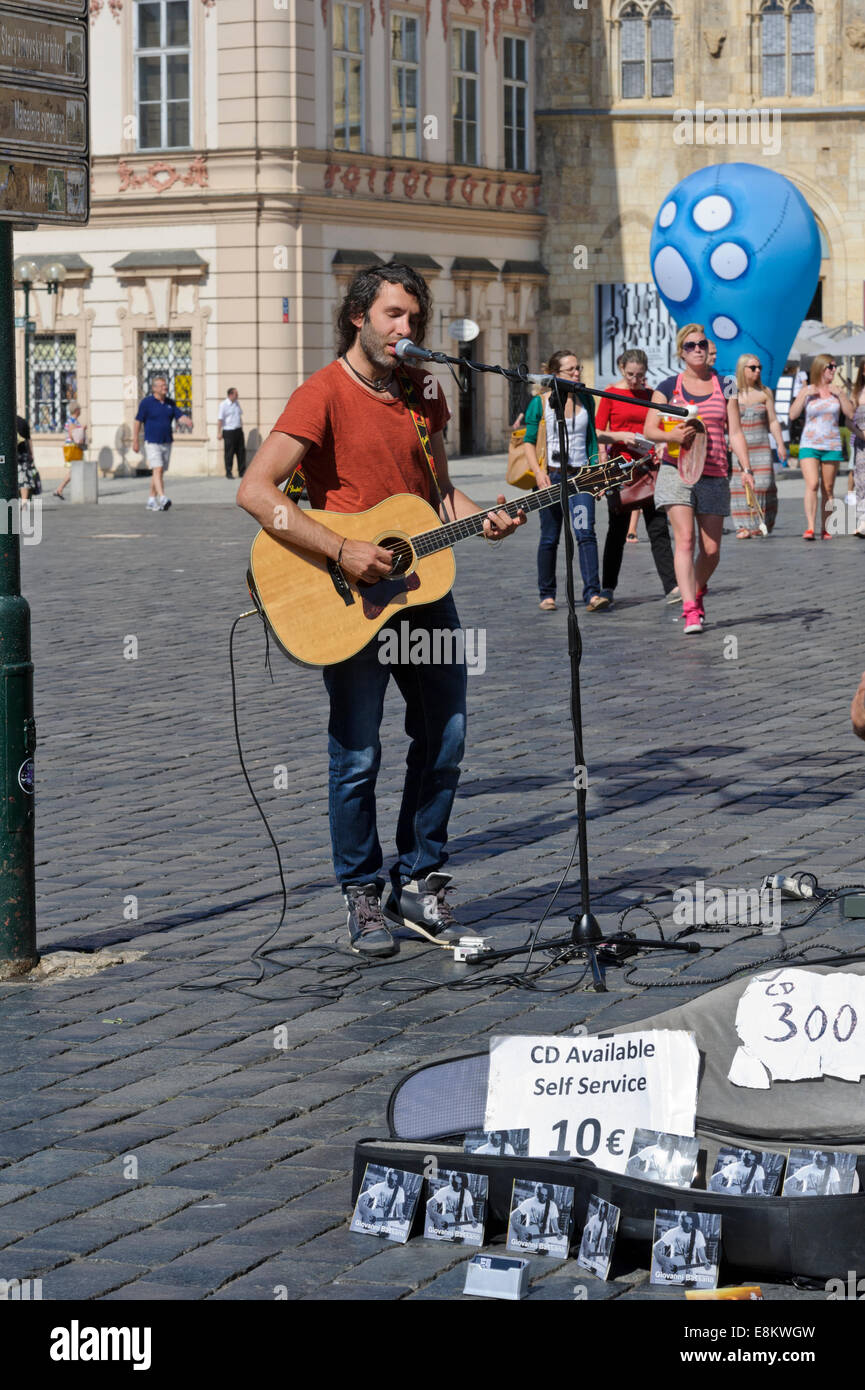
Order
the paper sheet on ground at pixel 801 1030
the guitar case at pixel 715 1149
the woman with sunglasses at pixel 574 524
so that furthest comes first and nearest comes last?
1. the woman with sunglasses at pixel 574 524
2. the paper sheet on ground at pixel 801 1030
3. the guitar case at pixel 715 1149

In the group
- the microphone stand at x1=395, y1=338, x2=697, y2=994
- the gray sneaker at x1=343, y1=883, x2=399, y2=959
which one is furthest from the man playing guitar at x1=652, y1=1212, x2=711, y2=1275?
the gray sneaker at x1=343, y1=883, x2=399, y2=959

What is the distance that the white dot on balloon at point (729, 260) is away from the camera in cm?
3064

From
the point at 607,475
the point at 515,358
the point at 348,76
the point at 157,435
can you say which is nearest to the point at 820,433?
the point at 157,435

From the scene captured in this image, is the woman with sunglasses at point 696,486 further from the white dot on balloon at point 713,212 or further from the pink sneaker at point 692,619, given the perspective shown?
the white dot on balloon at point 713,212

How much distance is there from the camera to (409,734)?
247 inches

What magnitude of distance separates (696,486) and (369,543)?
25.8 feet

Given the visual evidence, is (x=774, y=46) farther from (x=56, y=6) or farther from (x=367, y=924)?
(x=367, y=924)

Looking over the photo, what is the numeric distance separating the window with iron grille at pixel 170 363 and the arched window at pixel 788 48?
14.0m

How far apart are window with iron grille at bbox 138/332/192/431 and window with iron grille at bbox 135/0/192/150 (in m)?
3.14

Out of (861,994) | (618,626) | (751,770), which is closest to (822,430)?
(618,626)

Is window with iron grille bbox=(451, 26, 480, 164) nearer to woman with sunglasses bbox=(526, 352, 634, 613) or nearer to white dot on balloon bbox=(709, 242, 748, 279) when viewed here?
white dot on balloon bbox=(709, 242, 748, 279)

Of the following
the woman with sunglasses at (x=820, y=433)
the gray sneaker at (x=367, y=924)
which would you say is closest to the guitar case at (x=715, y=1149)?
the gray sneaker at (x=367, y=924)

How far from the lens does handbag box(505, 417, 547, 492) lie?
13.3 meters

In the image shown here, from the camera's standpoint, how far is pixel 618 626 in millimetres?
14102
